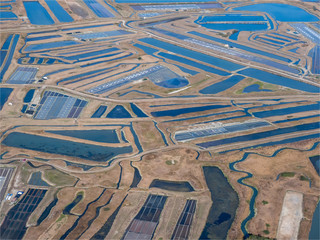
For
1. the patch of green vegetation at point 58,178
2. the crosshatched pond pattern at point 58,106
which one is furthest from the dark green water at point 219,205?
the crosshatched pond pattern at point 58,106

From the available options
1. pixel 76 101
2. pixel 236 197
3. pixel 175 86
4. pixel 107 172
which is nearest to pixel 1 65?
pixel 76 101

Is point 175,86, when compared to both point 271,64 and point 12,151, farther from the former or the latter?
point 12,151

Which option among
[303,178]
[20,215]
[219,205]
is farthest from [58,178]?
[303,178]

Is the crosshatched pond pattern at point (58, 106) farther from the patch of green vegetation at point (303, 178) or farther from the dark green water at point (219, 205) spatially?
the patch of green vegetation at point (303, 178)

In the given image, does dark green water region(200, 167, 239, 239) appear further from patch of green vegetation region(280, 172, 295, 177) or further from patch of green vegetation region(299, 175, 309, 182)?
patch of green vegetation region(299, 175, 309, 182)

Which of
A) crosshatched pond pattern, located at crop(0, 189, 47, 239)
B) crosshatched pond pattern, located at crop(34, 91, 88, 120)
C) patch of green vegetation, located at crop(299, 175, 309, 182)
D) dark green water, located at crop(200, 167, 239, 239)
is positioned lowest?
crosshatched pond pattern, located at crop(0, 189, 47, 239)

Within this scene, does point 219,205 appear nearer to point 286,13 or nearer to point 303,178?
point 303,178

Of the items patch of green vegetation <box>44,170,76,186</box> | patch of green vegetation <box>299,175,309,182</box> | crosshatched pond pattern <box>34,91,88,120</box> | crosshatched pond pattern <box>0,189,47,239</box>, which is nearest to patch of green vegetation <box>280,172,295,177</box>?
patch of green vegetation <box>299,175,309,182</box>

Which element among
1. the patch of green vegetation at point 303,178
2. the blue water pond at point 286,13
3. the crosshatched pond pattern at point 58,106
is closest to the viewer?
the patch of green vegetation at point 303,178
